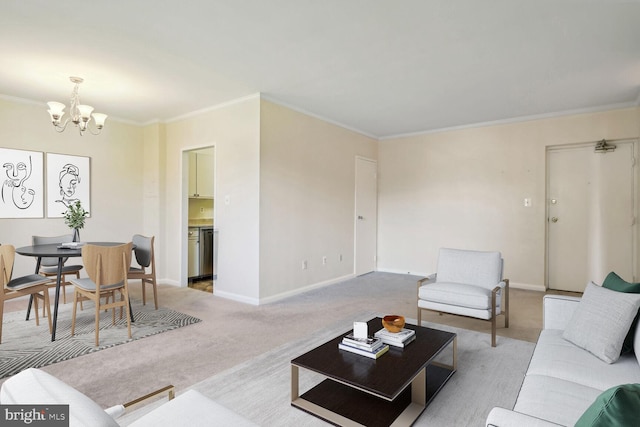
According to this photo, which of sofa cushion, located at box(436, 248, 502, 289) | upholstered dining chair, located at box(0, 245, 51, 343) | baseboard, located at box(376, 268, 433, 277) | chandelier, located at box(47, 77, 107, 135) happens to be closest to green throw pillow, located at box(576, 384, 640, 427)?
sofa cushion, located at box(436, 248, 502, 289)

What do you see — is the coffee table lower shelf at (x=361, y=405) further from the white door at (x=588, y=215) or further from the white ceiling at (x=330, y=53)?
the white door at (x=588, y=215)

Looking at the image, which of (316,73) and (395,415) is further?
(316,73)

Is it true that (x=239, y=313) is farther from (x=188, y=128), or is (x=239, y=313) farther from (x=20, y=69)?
(x=20, y=69)

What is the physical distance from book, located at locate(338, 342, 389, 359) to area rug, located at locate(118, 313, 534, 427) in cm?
38

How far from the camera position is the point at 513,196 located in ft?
17.4

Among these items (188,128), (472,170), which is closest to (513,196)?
(472,170)

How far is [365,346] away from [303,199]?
10.2 ft

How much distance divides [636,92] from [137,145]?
691 centimetres

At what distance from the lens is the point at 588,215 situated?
16.0ft

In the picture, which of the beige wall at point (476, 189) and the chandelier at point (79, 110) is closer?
the chandelier at point (79, 110)

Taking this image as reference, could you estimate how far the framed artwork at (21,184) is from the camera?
4.32 m

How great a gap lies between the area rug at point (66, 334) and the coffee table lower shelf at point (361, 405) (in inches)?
75.8

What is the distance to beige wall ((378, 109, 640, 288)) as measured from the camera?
199 inches

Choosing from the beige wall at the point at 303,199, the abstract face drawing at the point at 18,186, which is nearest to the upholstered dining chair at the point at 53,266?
the abstract face drawing at the point at 18,186
